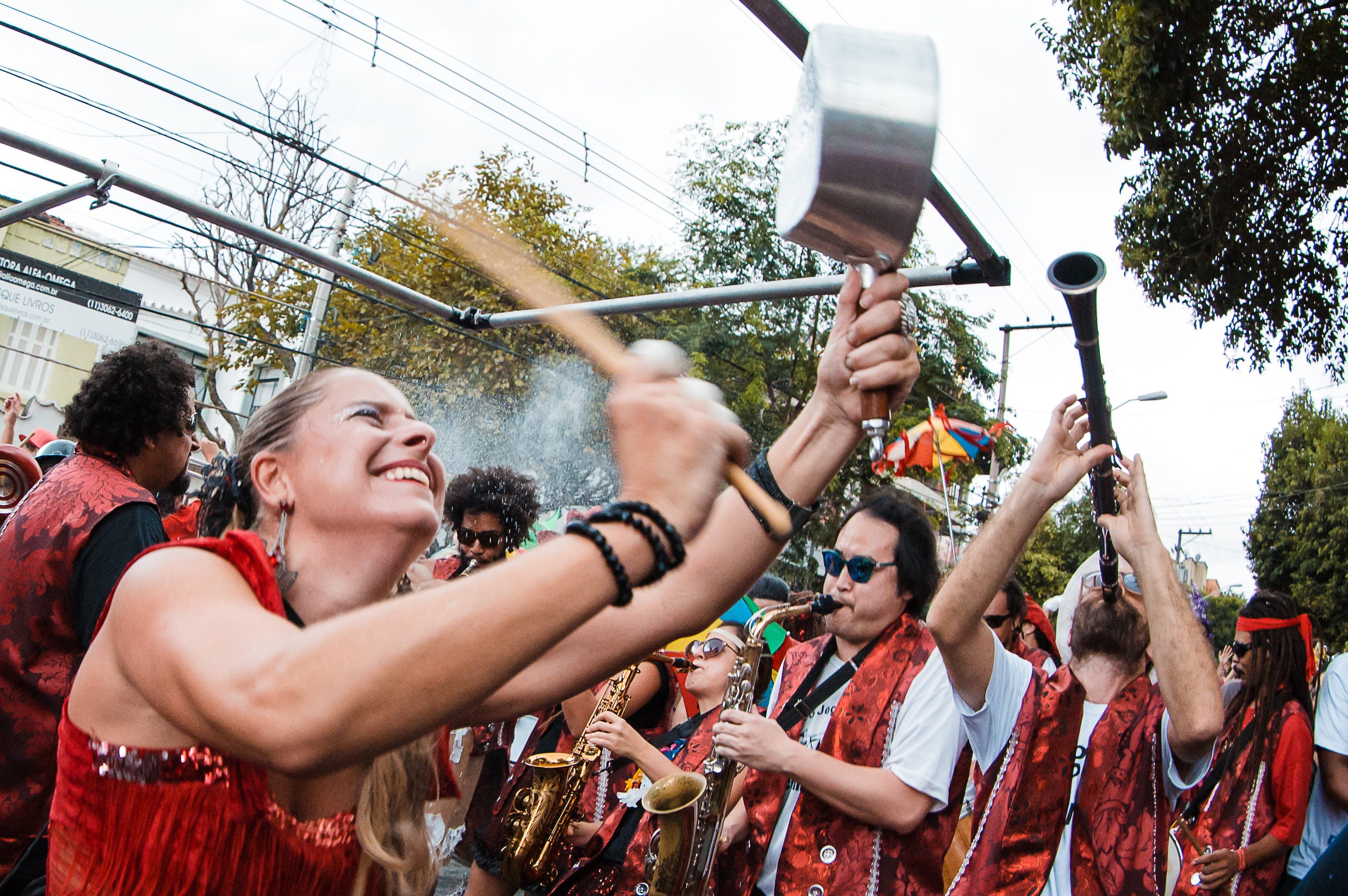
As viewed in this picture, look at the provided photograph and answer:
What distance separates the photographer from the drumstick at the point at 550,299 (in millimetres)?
1400

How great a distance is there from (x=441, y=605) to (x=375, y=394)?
94cm

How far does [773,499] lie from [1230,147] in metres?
7.34

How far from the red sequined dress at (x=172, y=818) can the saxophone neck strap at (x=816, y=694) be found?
7.05 ft

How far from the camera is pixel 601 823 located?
4.17 m

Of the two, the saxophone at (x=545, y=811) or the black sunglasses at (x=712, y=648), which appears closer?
the saxophone at (x=545, y=811)

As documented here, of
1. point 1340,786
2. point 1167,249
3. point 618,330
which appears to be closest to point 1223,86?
point 1167,249

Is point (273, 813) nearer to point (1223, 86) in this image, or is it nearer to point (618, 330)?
point (1223, 86)

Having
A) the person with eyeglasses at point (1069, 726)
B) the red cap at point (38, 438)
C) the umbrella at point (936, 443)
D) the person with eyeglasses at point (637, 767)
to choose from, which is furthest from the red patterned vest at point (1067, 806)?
the umbrella at point (936, 443)

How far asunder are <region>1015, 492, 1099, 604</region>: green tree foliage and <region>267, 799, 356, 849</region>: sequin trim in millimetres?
28032

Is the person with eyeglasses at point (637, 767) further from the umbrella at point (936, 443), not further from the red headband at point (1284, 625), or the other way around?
the umbrella at point (936, 443)

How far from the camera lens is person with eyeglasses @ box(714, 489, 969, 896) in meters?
3.00

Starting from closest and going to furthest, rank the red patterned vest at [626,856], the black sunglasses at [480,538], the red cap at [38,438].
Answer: the red patterned vest at [626,856] → the black sunglasses at [480,538] → the red cap at [38,438]

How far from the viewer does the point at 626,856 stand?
3703 mm

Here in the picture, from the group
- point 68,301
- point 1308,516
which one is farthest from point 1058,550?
point 68,301
